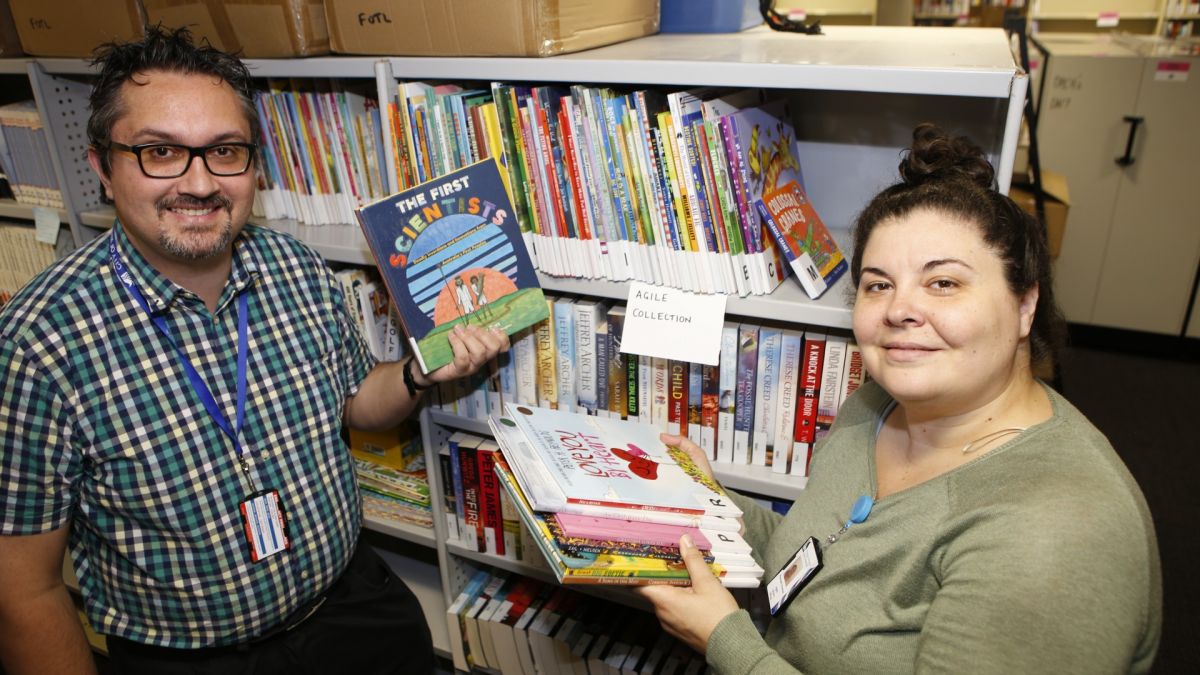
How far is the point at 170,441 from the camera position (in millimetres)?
1435

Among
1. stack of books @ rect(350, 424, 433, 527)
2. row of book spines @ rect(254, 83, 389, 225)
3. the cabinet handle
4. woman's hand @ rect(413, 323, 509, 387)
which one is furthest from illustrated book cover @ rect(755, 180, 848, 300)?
the cabinet handle

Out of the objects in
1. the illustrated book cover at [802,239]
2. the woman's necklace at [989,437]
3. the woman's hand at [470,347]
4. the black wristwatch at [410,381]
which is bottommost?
the black wristwatch at [410,381]

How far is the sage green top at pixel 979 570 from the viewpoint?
0.87 meters

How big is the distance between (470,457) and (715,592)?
0.90m

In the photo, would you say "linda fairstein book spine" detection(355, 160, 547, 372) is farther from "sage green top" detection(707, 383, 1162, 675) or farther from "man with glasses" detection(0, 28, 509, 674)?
"sage green top" detection(707, 383, 1162, 675)

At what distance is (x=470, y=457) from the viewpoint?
6.41 feet

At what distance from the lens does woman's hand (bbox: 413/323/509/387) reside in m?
1.63

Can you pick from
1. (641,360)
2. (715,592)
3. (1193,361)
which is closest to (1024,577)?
(715,592)

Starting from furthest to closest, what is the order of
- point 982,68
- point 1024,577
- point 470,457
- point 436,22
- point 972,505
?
point 470,457 → point 436,22 → point 982,68 → point 972,505 → point 1024,577

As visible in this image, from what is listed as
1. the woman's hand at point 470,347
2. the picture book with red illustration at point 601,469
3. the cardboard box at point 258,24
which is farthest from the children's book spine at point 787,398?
the cardboard box at point 258,24

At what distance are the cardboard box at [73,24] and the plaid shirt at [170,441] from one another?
0.82 meters

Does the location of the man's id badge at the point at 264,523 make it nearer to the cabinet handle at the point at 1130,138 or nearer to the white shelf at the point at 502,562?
the white shelf at the point at 502,562

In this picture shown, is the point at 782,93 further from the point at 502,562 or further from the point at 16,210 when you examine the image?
the point at 16,210

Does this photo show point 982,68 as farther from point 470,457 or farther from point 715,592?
point 470,457
